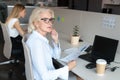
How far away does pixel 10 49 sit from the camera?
2799mm

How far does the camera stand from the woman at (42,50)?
4.85ft

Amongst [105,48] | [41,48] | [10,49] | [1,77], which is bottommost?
[1,77]

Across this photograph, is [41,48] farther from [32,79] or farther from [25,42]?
[32,79]

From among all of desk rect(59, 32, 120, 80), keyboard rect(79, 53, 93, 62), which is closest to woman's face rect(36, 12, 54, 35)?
desk rect(59, 32, 120, 80)

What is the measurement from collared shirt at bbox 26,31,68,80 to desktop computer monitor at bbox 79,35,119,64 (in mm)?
485

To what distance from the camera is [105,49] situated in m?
1.93

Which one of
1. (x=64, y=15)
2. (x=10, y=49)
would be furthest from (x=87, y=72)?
(x=64, y=15)

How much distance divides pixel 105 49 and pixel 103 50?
3 cm

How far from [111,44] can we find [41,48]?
2.54 ft

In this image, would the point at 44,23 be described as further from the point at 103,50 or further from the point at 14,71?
the point at 14,71

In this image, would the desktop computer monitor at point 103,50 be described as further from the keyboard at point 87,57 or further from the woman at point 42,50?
the woman at point 42,50

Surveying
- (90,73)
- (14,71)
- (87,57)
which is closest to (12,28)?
(14,71)

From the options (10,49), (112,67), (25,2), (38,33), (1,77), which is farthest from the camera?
(25,2)

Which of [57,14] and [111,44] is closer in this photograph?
[111,44]
